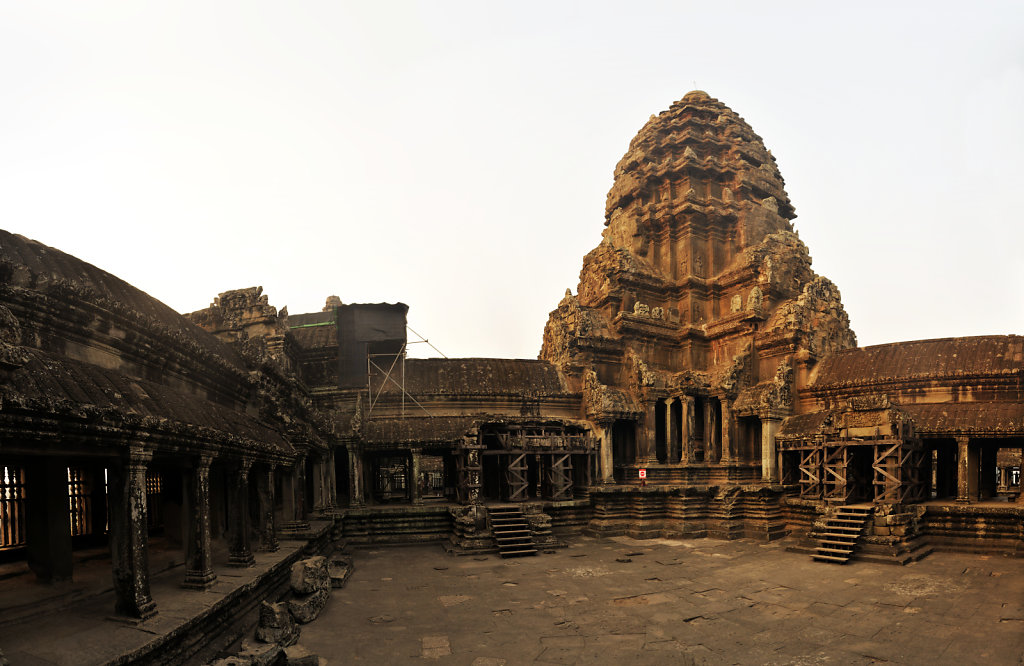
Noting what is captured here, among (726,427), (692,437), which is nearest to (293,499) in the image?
(692,437)

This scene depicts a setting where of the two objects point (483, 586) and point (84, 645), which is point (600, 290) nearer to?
point (483, 586)

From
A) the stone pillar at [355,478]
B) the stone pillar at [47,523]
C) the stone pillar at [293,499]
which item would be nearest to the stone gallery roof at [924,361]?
the stone pillar at [355,478]

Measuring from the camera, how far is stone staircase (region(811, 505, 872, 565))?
640 inches

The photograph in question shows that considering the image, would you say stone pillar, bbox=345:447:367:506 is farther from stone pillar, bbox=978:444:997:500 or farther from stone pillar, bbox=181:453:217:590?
stone pillar, bbox=978:444:997:500

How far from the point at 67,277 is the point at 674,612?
12.3 meters

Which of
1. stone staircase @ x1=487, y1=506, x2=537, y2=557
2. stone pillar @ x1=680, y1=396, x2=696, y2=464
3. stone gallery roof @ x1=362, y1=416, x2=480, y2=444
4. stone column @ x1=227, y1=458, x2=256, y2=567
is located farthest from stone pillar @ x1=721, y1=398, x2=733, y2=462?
stone column @ x1=227, y1=458, x2=256, y2=567

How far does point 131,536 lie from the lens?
25.5ft

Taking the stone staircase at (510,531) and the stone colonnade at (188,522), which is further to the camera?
the stone staircase at (510,531)

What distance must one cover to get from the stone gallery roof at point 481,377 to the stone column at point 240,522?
1309 centimetres

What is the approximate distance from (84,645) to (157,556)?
5.85 metres

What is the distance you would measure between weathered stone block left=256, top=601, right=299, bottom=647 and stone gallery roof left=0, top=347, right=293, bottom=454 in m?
3.00

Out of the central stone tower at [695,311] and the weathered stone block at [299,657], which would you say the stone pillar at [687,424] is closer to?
the central stone tower at [695,311]

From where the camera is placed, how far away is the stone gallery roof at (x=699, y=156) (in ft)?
102

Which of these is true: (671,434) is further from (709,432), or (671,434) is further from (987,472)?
(987,472)
